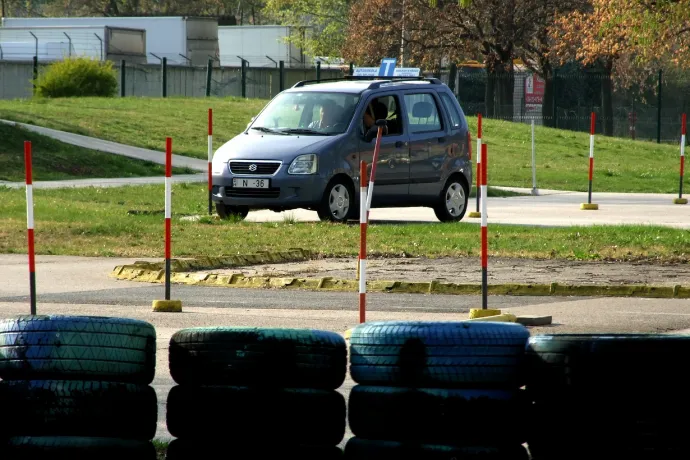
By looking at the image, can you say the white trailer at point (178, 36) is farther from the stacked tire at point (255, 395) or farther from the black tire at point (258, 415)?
the black tire at point (258, 415)

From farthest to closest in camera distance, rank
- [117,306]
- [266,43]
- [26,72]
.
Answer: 1. [266,43]
2. [26,72]
3. [117,306]

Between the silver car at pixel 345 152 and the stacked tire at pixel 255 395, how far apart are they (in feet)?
42.5

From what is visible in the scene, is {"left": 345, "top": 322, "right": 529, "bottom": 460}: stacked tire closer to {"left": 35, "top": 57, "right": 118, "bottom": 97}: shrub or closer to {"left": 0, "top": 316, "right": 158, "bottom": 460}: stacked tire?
{"left": 0, "top": 316, "right": 158, "bottom": 460}: stacked tire

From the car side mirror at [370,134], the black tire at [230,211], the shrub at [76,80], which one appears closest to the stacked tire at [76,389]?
the black tire at [230,211]

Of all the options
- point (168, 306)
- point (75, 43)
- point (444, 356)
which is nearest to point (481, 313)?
point (168, 306)

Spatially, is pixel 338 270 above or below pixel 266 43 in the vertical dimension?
below

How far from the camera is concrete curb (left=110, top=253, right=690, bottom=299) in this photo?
12.4 metres

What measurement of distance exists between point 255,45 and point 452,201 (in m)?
53.7

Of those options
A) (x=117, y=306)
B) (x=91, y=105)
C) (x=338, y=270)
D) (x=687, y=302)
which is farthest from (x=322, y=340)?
(x=91, y=105)

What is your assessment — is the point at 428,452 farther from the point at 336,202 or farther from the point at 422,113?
Result: the point at 422,113

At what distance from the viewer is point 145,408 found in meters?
6.01

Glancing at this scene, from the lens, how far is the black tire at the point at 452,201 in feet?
68.0

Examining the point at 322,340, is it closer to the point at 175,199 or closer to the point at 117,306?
the point at 117,306

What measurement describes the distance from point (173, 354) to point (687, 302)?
673 cm
